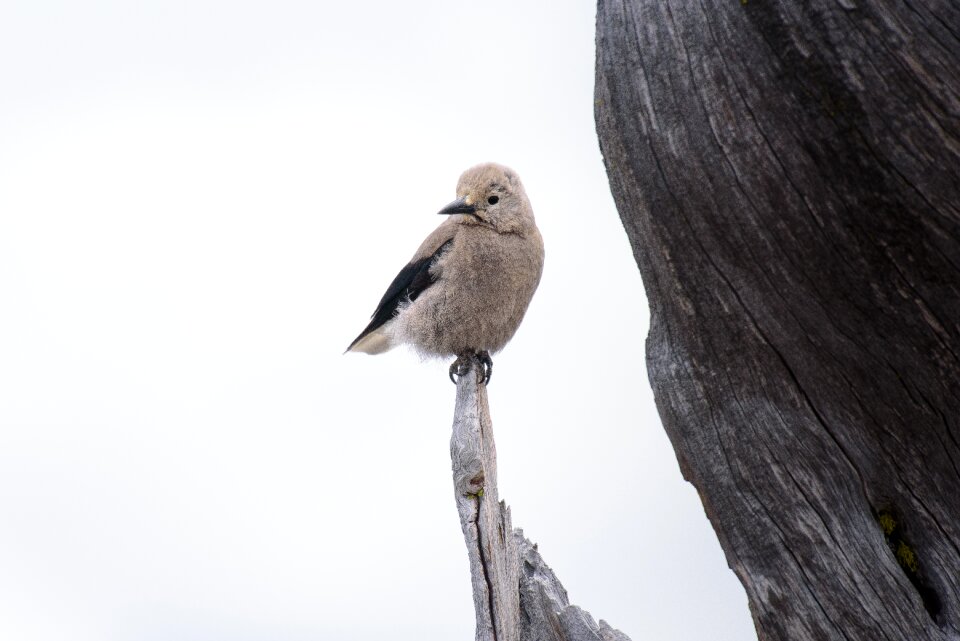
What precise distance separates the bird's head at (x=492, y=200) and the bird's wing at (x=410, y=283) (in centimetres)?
A: 29

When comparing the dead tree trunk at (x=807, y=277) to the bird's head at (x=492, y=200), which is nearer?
the dead tree trunk at (x=807, y=277)

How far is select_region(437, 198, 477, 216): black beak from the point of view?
220 inches

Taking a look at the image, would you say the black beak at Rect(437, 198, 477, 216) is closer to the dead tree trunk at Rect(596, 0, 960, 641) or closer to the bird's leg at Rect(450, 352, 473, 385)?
the bird's leg at Rect(450, 352, 473, 385)

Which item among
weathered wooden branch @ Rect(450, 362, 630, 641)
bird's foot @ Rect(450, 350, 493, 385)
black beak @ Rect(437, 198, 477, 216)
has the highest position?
black beak @ Rect(437, 198, 477, 216)

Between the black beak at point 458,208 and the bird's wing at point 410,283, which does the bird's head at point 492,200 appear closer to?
the black beak at point 458,208

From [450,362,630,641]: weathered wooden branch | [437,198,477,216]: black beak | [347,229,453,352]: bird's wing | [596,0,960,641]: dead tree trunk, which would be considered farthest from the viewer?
[347,229,453,352]: bird's wing

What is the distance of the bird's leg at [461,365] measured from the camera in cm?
573

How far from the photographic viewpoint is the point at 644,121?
8.48ft

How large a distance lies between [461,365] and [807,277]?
3.46m

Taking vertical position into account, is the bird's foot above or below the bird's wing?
below

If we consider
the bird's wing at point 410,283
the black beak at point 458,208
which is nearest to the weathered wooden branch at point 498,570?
the black beak at point 458,208

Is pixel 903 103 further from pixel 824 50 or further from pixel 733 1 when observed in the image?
pixel 733 1

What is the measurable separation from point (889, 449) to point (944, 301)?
1.46 ft

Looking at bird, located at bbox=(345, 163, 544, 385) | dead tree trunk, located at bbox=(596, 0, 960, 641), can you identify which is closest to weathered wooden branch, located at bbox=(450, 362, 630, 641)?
dead tree trunk, located at bbox=(596, 0, 960, 641)
